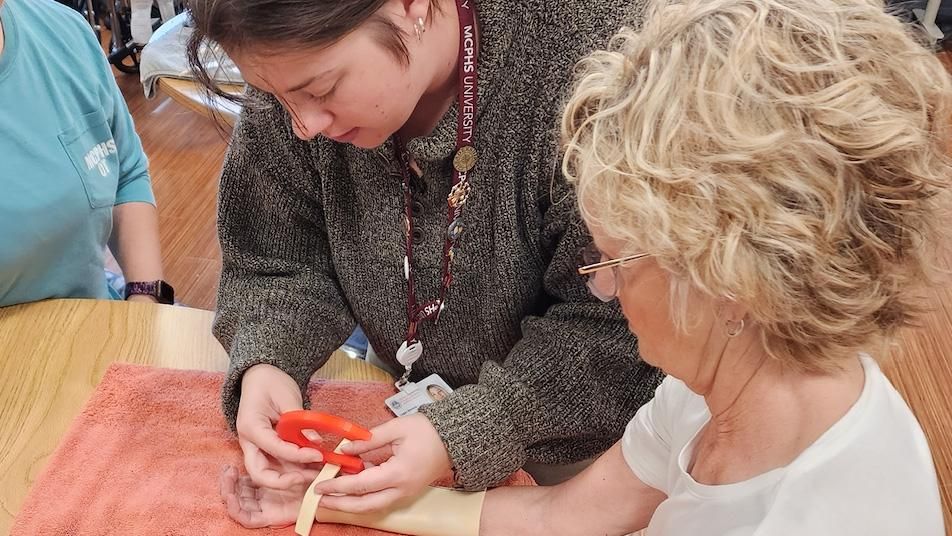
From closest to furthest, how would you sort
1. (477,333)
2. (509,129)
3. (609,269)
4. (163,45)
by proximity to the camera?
(609,269) → (509,129) → (477,333) → (163,45)

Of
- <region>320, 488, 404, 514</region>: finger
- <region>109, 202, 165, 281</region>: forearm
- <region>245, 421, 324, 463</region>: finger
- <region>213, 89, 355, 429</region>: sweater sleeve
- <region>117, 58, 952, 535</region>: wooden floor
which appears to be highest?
<region>213, 89, 355, 429</region>: sweater sleeve

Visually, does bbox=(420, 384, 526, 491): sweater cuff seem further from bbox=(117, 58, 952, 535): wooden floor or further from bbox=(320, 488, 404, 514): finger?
bbox=(117, 58, 952, 535): wooden floor

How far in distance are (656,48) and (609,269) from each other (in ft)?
0.67

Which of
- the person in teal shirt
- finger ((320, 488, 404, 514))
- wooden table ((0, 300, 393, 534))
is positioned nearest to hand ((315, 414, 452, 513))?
finger ((320, 488, 404, 514))

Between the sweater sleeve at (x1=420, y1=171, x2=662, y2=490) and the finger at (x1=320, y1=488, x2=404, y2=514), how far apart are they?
82 millimetres

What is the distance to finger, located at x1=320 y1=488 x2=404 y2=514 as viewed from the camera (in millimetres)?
1008

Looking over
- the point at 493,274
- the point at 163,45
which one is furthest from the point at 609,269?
the point at 163,45

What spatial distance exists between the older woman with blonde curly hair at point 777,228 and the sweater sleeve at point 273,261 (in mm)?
467

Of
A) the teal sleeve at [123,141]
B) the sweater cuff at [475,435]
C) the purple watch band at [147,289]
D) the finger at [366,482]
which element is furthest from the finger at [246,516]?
the teal sleeve at [123,141]

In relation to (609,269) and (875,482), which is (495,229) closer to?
(609,269)

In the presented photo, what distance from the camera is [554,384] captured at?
3.47 feet

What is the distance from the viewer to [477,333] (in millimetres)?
1159

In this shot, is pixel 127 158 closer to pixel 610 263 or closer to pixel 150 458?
pixel 150 458

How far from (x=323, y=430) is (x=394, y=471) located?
0.11 meters
